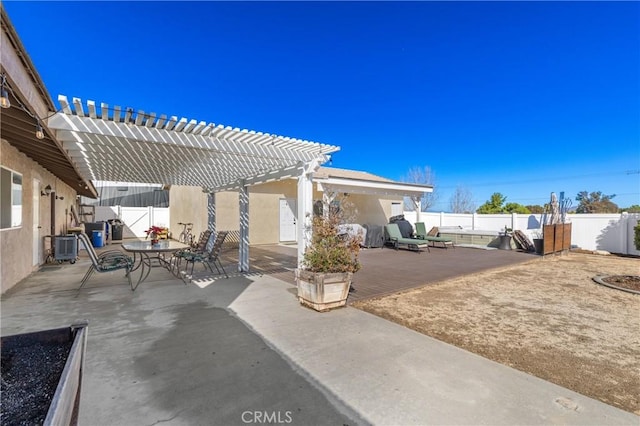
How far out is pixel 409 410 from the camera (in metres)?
2.10

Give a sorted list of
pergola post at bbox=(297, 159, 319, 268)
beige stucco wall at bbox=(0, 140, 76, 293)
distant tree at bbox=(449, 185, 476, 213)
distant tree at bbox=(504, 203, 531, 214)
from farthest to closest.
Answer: distant tree at bbox=(449, 185, 476, 213), distant tree at bbox=(504, 203, 531, 214), pergola post at bbox=(297, 159, 319, 268), beige stucco wall at bbox=(0, 140, 76, 293)

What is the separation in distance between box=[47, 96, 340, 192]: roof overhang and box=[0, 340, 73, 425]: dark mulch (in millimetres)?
3282

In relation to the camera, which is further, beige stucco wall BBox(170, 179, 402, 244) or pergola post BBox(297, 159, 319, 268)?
beige stucco wall BBox(170, 179, 402, 244)

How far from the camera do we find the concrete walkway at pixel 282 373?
2.06 meters

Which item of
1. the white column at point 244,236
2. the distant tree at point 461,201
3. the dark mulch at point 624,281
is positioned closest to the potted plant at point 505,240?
the dark mulch at point 624,281

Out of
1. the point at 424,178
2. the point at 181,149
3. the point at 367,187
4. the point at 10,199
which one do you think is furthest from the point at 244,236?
the point at 424,178

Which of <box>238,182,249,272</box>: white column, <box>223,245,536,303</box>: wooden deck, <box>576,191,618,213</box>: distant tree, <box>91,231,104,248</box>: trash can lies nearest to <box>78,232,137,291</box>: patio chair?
<box>238,182,249,272</box>: white column

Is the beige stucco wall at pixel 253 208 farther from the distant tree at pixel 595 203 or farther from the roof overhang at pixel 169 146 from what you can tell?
the distant tree at pixel 595 203

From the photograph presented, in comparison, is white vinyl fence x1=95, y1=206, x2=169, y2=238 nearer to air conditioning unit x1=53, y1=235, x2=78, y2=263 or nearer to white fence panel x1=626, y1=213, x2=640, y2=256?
air conditioning unit x1=53, y1=235, x2=78, y2=263

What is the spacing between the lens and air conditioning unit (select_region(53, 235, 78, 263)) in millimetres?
8430

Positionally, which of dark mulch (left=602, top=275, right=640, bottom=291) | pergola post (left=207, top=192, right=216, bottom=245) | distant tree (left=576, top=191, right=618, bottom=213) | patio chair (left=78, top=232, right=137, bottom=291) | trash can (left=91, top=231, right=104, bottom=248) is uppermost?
distant tree (left=576, top=191, right=618, bottom=213)

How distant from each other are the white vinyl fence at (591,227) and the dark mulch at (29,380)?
14712 mm

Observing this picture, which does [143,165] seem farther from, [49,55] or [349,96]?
[349,96]

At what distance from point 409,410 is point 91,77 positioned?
11.7m
